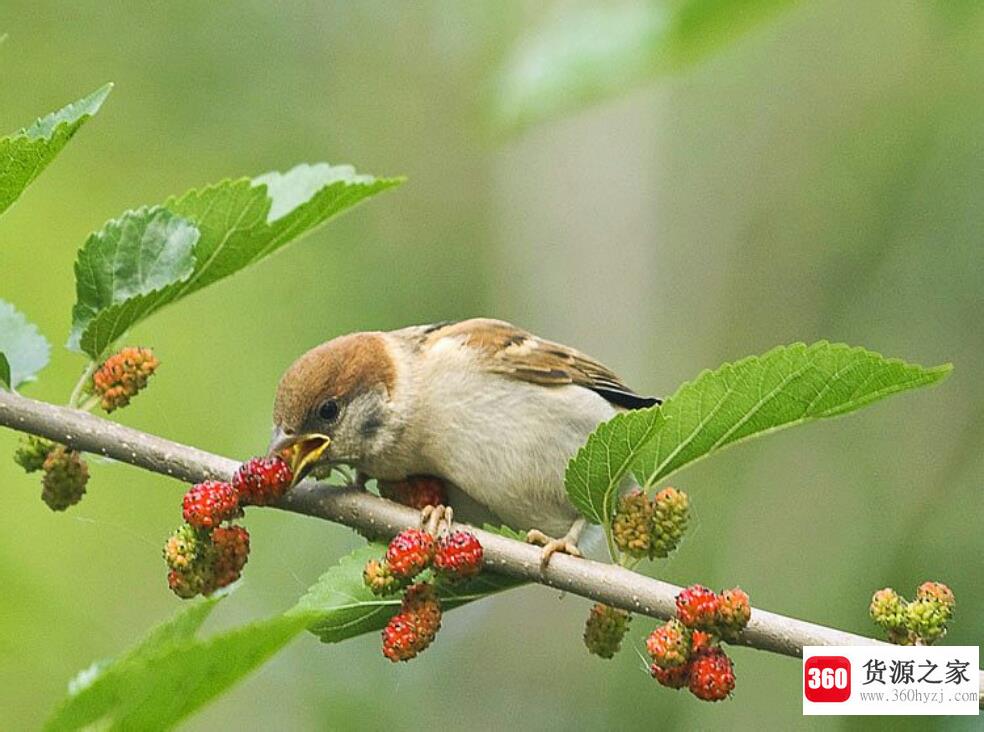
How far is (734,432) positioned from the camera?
220cm

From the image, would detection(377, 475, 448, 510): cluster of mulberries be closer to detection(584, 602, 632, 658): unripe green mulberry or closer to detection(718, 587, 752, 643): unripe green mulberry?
detection(584, 602, 632, 658): unripe green mulberry

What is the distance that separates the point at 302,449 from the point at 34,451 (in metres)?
0.70

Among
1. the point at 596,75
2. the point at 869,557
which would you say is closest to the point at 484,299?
the point at 869,557

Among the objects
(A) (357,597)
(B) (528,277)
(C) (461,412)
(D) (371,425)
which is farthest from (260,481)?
(B) (528,277)

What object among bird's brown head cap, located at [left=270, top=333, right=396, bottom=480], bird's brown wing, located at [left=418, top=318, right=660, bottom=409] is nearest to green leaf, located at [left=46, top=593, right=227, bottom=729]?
bird's brown head cap, located at [left=270, top=333, right=396, bottom=480]

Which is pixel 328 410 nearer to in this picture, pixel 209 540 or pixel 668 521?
pixel 209 540

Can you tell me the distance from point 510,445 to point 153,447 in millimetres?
1075

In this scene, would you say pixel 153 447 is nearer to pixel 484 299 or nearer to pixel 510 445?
pixel 510 445

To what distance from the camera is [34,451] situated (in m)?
2.56

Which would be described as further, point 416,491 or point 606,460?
point 416,491

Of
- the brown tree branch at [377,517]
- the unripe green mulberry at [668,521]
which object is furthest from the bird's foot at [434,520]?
the unripe green mulberry at [668,521]

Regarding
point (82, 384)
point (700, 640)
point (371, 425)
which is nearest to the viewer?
point (700, 640)

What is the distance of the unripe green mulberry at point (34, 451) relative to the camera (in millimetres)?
2559

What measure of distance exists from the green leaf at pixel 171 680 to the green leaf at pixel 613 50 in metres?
1.15
